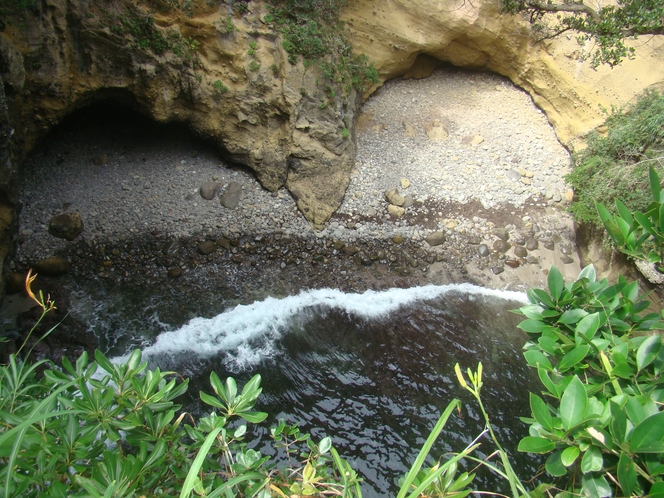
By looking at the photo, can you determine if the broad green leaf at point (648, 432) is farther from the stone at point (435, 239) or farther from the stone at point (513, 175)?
the stone at point (513, 175)

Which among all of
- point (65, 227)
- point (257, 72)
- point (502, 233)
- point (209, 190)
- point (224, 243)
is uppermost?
point (257, 72)

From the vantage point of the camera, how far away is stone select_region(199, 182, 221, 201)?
7.43 meters

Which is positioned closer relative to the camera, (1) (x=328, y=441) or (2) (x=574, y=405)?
(2) (x=574, y=405)

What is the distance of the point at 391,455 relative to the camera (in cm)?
471

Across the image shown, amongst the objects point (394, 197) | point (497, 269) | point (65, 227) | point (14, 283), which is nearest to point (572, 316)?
point (497, 269)

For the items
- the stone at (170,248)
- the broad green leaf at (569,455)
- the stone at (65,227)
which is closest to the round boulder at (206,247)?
the stone at (170,248)

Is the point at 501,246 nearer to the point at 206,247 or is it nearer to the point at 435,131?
the point at 435,131

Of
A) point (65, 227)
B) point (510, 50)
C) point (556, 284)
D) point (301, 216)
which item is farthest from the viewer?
point (510, 50)

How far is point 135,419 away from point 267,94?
21.0 feet

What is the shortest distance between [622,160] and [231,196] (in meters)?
6.91

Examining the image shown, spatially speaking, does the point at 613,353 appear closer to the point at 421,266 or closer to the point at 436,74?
the point at 421,266

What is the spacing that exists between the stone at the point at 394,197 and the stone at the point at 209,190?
10.5 feet

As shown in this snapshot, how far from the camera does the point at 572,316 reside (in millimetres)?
1859

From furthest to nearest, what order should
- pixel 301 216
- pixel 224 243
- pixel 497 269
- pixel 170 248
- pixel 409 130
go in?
pixel 409 130, pixel 301 216, pixel 497 269, pixel 224 243, pixel 170 248
